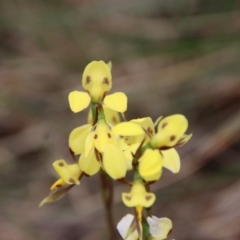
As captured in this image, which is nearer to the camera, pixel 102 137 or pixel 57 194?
pixel 102 137

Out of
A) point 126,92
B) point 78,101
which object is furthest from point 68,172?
point 126,92

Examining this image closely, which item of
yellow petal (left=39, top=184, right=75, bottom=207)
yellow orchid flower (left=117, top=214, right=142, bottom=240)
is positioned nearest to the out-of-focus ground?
yellow petal (left=39, top=184, right=75, bottom=207)

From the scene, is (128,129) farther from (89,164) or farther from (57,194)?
(57,194)

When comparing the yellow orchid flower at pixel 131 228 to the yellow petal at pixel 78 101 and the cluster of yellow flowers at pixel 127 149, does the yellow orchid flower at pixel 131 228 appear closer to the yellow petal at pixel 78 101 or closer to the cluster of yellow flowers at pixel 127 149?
the cluster of yellow flowers at pixel 127 149

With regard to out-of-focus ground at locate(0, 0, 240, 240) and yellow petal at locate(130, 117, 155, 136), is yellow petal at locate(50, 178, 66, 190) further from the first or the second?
out-of-focus ground at locate(0, 0, 240, 240)

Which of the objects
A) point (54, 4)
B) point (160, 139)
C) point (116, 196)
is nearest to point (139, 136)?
point (160, 139)

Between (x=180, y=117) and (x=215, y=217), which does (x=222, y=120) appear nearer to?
(x=215, y=217)

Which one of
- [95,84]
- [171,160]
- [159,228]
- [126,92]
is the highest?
[126,92]

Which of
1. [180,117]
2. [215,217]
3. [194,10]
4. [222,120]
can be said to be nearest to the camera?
[180,117]
